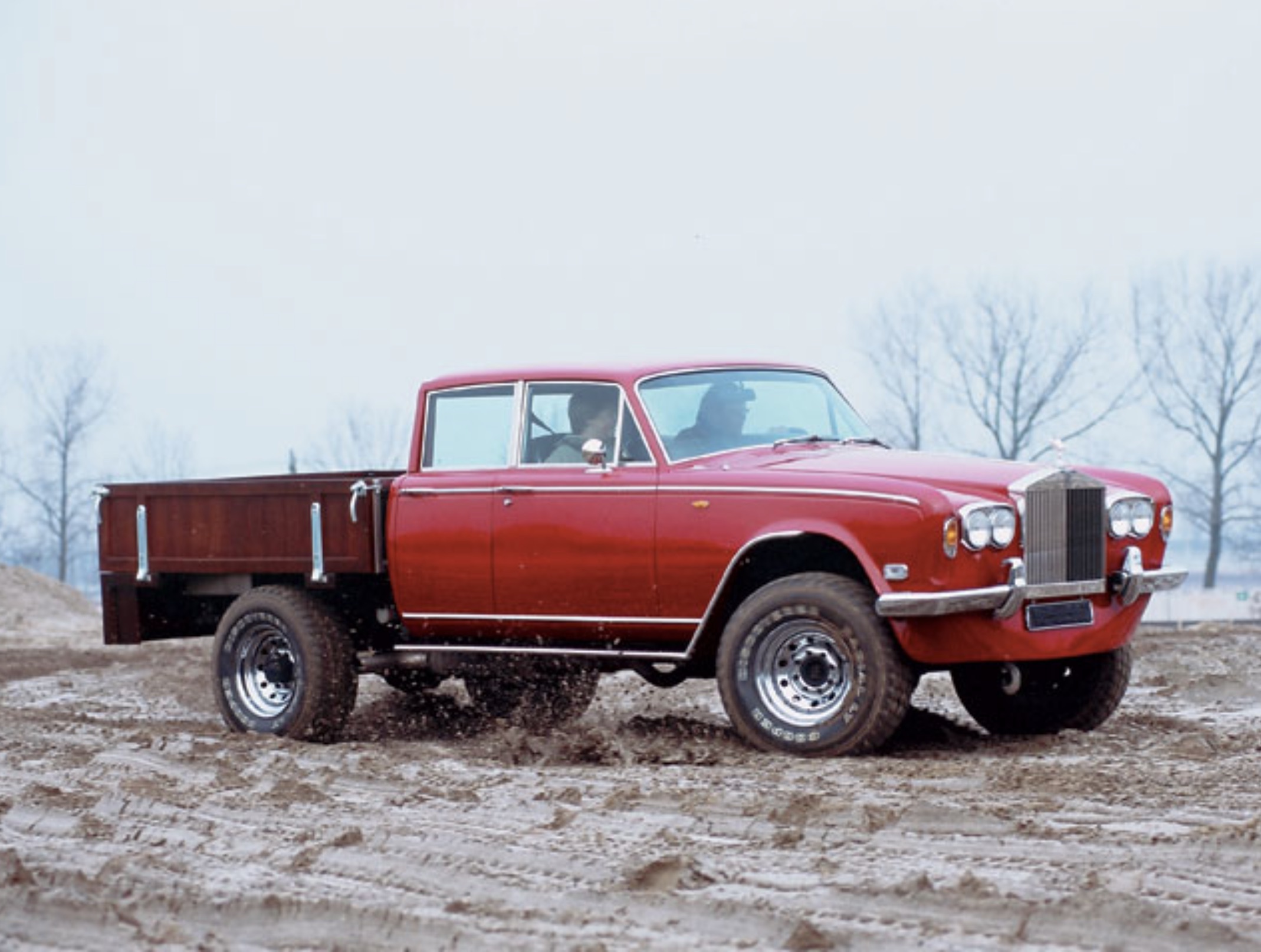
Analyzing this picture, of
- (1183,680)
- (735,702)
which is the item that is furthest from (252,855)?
(1183,680)

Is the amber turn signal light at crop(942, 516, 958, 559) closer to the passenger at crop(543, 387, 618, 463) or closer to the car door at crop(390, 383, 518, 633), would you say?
the passenger at crop(543, 387, 618, 463)

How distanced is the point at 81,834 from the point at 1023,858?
3211 millimetres

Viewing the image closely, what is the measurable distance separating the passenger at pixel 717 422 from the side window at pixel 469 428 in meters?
0.99

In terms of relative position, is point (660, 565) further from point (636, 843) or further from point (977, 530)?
point (636, 843)

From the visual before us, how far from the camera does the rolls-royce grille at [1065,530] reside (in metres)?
8.51

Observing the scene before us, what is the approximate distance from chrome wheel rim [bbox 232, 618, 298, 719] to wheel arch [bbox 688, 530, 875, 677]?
2.54 m

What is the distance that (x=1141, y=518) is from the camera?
29.8 feet

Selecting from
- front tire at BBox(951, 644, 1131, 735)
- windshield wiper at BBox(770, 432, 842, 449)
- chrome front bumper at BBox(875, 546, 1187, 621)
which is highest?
windshield wiper at BBox(770, 432, 842, 449)

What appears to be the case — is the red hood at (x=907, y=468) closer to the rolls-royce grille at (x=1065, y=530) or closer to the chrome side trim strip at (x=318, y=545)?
the rolls-royce grille at (x=1065, y=530)

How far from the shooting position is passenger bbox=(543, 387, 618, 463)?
31.1 ft

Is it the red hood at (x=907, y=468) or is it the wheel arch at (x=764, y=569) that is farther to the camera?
the wheel arch at (x=764, y=569)

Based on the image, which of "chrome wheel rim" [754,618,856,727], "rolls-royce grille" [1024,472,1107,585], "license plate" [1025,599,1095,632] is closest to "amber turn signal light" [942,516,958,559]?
"rolls-royce grille" [1024,472,1107,585]

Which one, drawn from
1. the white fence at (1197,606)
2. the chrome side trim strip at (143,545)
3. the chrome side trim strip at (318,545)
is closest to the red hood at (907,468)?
the chrome side trim strip at (318,545)

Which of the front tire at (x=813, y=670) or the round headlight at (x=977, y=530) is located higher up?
the round headlight at (x=977, y=530)
